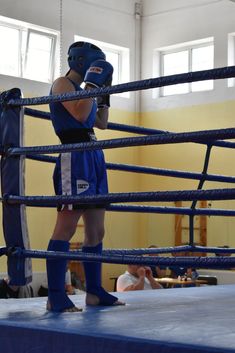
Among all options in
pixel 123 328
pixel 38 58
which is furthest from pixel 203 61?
pixel 123 328

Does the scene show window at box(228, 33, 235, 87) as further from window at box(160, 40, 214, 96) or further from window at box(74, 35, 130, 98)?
window at box(74, 35, 130, 98)

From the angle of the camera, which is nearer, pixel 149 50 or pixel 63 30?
pixel 63 30

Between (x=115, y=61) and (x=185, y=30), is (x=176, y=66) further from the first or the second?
(x=115, y=61)

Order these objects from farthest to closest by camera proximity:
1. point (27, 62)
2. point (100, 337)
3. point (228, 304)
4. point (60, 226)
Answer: point (27, 62), point (228, 304), point (60, 226), point (100, 337)

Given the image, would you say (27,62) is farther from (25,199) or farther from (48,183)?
(25,199)

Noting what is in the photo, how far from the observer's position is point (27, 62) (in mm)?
8883

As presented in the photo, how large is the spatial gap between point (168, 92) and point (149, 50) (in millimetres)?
716

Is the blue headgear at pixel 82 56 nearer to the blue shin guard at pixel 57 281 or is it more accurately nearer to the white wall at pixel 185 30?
the blue shin guard at pixel 57 281

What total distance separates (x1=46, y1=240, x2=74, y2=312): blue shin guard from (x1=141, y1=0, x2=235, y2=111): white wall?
23.8 feet

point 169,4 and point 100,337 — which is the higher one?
point 169,4

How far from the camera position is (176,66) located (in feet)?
32.9

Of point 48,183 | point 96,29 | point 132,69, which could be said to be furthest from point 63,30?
point 48,183

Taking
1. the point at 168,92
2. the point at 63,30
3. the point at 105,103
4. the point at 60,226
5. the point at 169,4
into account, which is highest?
the point at 169,4

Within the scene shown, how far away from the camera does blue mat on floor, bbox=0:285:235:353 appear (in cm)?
157
